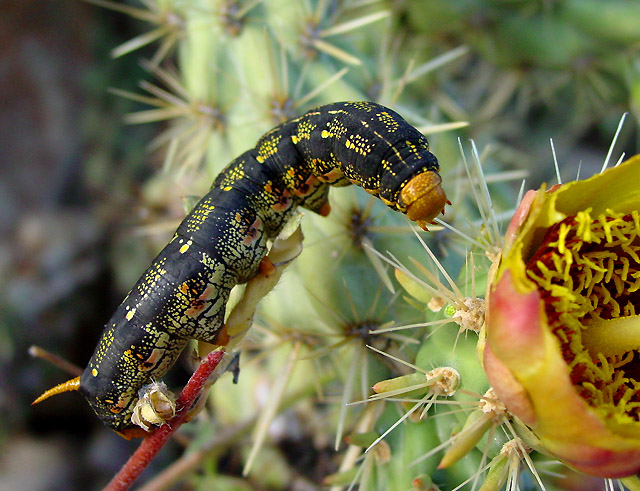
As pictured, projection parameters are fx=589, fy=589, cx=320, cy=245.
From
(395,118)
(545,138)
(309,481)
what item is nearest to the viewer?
(395,118)

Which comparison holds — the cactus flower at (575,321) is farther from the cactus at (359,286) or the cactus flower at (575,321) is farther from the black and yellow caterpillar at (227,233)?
the black and yellow caterpillar at (227,233)

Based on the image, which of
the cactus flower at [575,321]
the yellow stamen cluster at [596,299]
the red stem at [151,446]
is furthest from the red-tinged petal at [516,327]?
the red stem at [151,446]

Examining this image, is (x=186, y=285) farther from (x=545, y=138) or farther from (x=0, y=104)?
(x=545, y=138)

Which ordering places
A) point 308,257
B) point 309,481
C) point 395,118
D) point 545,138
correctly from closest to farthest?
point 395,118 → point 308,257 → point 309,481 → point 545,138

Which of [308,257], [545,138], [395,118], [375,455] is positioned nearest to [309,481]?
[375,455]

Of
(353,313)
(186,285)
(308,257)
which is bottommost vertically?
(353,313)

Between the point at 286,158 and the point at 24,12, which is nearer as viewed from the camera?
the point at 286,158

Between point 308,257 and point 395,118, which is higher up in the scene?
point 395,118
